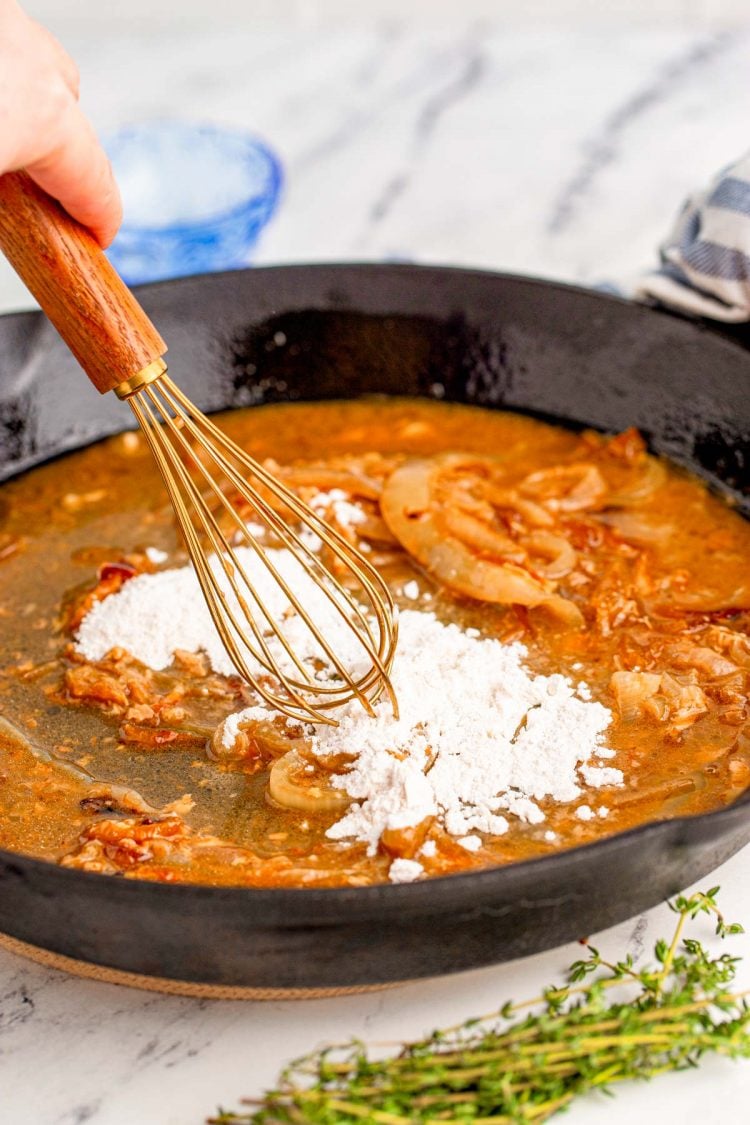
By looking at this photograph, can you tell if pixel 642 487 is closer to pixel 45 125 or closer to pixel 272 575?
pixel 272 575

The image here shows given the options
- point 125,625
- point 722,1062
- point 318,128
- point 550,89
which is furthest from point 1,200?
point 550,89

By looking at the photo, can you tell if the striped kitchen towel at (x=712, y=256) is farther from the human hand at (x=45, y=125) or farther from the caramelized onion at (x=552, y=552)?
the human hand at (x=45, y=125)

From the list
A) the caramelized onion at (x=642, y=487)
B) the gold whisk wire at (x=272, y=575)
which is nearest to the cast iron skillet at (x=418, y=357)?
the caramelized onion at (x=642, y=487)

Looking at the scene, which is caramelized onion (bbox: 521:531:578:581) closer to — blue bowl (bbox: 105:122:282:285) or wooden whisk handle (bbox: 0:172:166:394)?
wooden whisk handle (bbox: 0:172:166:394)

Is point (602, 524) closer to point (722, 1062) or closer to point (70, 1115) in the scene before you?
point (722, 1062)

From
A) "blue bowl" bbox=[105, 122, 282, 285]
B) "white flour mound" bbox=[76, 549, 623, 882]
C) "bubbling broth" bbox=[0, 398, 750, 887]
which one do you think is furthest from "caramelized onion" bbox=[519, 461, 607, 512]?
"blue bowl" bbox=[105, 122, 282, 285]

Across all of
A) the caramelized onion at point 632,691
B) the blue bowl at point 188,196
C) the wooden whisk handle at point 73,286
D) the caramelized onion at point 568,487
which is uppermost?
the wooden whisk handle at point 73,286
